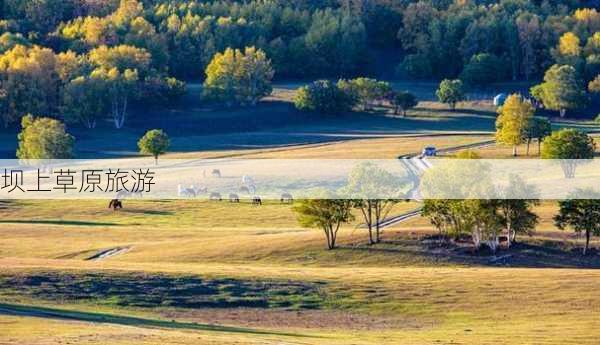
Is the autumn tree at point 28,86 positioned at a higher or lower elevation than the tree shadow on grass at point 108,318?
higher

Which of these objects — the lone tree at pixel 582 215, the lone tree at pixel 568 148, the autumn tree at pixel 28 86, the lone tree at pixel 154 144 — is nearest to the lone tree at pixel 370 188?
the lone tree at pixel 582 215

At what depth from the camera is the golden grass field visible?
190 feet

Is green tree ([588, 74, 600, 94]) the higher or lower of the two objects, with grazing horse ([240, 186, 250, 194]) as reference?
higher

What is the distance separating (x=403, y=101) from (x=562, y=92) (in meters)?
22.9

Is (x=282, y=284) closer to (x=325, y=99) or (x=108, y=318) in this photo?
(x=108, y=318)

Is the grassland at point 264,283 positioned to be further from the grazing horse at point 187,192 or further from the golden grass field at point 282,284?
the grazing horse at point 187,192

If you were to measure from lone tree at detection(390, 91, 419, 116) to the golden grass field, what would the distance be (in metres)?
83.3

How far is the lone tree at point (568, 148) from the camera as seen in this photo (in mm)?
118938

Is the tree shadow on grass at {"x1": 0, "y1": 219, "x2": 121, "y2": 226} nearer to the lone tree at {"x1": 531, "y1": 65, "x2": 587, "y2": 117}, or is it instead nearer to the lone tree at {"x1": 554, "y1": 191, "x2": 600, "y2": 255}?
the lone tree at {"x1": 554, "y1": 191, "x2": 600, "y2": 255}

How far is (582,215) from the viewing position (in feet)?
291

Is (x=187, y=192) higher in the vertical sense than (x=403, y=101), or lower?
lower

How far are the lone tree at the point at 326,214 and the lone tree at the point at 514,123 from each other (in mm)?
51401

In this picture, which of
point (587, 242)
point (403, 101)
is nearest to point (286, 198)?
point (587, 242)

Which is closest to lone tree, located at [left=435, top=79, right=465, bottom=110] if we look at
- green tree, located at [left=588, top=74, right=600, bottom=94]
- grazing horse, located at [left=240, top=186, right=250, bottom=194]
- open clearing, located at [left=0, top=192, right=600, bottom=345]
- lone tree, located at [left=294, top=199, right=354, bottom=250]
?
green tree, located at [left=588, top=74, right=600, bottom=94]
